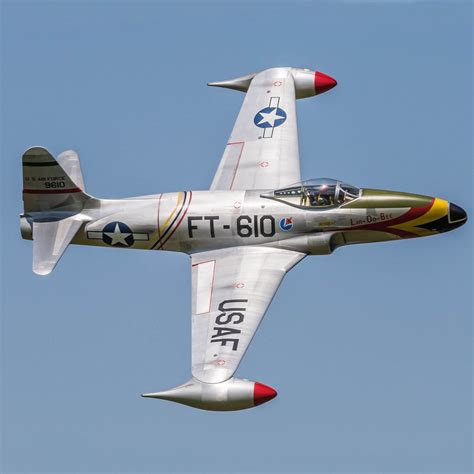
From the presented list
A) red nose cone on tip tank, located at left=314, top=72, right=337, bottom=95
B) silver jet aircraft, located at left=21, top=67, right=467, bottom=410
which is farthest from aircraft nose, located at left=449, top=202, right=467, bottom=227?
red nose cone on tip tank, located at left=314, top=72, right=337, bottom=95

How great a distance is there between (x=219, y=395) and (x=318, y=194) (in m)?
5.95

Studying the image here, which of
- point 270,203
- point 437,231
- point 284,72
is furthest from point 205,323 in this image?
point 284,72

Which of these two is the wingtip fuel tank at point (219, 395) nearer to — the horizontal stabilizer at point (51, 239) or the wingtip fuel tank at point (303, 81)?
Result: the horizontal stabilizer at point (51, 239)

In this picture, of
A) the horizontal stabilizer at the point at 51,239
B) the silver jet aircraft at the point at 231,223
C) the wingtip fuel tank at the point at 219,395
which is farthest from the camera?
the horizontal stabilizer at the point at 51,239

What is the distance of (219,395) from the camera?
35.0m

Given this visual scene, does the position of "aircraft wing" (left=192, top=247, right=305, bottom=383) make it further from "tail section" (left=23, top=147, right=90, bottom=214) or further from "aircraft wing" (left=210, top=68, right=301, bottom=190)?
"tail section" (left=23, top=147, right=90, bottom=214)

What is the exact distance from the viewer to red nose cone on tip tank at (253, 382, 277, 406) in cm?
3509

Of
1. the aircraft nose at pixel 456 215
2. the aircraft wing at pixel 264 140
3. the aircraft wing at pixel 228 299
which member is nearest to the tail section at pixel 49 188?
the aircraft wing at pixel 228 299

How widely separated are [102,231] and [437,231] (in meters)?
7.55

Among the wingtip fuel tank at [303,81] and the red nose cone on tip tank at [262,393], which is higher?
the wingtip fuel tank at [303,81]

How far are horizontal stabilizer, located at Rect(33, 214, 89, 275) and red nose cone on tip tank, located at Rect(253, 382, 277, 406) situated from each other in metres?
5.96

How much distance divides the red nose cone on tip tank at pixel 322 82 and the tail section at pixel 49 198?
24.7ft

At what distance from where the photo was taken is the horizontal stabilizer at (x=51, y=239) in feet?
127

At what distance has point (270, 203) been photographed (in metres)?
38.9
